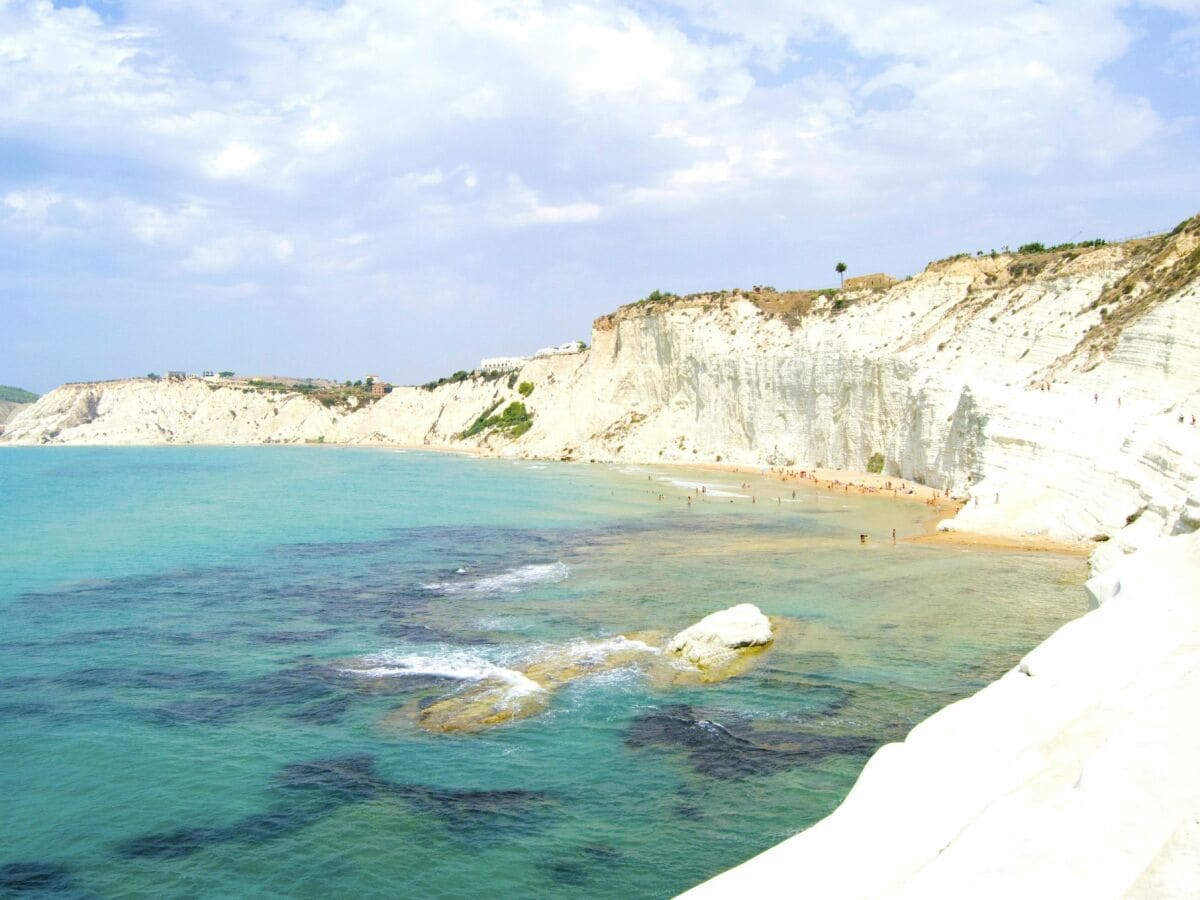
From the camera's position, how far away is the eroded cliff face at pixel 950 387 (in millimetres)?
31188

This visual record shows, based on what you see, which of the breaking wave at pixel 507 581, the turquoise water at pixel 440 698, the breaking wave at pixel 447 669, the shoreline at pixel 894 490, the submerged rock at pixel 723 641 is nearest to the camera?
the turquoise water at pixel 440 698

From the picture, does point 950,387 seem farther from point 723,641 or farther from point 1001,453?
point 723,641

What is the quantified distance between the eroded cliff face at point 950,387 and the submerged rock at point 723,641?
7556 millimetres

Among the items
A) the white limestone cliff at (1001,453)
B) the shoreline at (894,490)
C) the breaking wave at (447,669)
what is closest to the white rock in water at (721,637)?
the breaking wave at (447,669)

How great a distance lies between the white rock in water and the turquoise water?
2.02ft

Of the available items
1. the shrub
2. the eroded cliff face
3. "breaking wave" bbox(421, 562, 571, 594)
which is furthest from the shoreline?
"breaking wave" bbox(421, 562, 571, 594)

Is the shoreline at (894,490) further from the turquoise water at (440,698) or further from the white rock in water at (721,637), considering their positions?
the white rock in water at (721,637)

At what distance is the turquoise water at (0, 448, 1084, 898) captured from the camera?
1048cm

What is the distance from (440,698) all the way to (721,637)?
18.3ft

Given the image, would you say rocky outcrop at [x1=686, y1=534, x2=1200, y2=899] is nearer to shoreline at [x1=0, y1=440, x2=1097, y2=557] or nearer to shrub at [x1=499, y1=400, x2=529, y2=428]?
shoreline at [x1=0, y1=440, x2=1097, y2=557]

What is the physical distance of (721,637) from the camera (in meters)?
17.8

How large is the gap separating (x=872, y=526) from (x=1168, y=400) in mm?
11943

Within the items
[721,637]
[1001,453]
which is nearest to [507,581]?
[721,637]

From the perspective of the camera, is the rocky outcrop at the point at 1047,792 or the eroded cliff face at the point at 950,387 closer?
the rocky outcrop at the point at 1047,792
